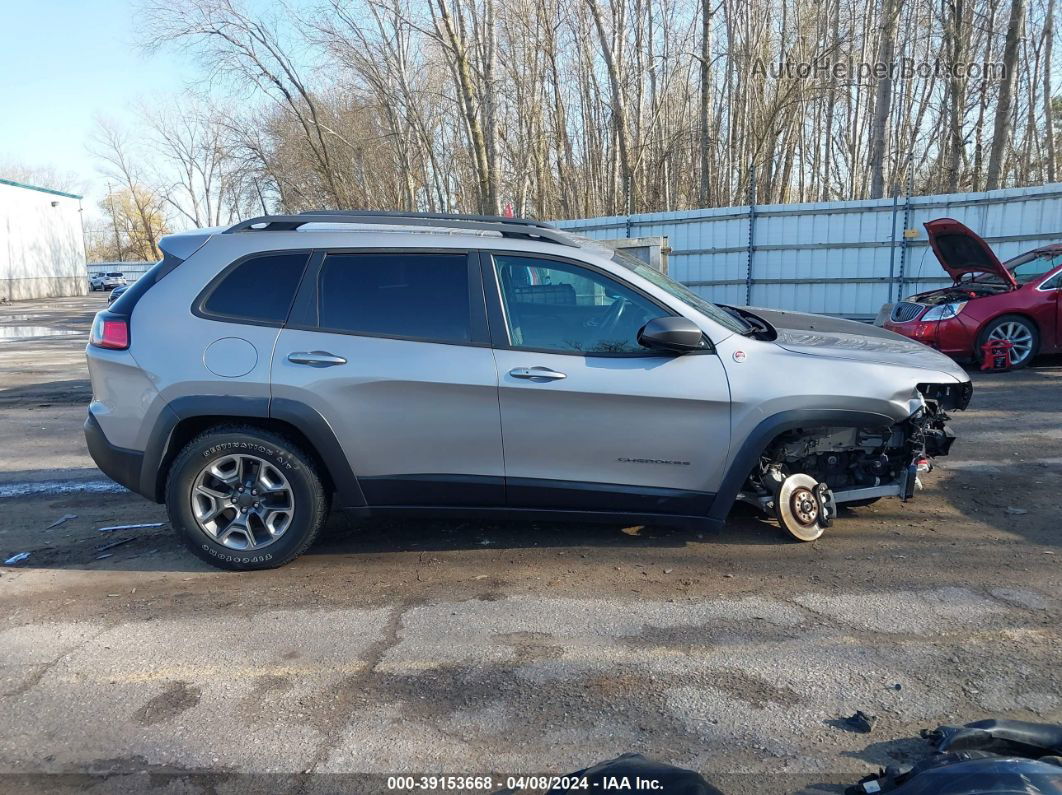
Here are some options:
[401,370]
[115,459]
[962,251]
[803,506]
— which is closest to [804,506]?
[803,506]

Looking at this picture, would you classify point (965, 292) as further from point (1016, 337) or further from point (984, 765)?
point (984, 765)

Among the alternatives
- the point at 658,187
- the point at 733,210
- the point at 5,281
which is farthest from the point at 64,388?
the point at 5,281

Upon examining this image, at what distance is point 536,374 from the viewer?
398 cm

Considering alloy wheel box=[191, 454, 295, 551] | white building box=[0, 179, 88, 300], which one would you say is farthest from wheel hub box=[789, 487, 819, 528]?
white building box=[0, 179, 88, 300]

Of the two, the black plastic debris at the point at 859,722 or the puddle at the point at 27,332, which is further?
the puddle at the point at 27,332

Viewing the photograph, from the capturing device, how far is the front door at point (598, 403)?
3996 mm

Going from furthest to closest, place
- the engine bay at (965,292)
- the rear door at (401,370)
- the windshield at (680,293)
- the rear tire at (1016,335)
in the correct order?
the engine bay at (965,292) < the rear tire at (1016,335) < the windshield at (680,293) < the rear door at (401,370)

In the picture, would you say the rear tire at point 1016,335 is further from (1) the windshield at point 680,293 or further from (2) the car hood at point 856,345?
(1) the windshield at point 680,293

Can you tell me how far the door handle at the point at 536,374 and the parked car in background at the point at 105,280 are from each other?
189 ft

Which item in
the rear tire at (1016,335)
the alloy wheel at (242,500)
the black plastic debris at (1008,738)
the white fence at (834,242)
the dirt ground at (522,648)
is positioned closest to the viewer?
the black plastic debris at (1008,738)

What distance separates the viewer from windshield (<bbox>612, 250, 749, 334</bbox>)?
4.28 meters

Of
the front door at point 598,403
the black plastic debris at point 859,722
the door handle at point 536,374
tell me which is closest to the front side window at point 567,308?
the front door at point 598,403

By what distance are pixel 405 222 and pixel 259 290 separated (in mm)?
927

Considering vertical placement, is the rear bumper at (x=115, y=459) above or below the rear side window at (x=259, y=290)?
below
